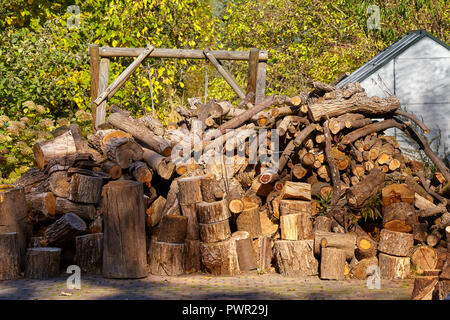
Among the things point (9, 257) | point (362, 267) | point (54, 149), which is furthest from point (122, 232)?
point (362, 267)

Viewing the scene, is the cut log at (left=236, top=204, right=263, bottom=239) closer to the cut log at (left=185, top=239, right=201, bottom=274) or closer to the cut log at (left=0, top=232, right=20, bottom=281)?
the cut log at (left=185, top=239, right=201, bottom=274)

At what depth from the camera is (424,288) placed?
608 centimetres

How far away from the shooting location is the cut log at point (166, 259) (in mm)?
7535

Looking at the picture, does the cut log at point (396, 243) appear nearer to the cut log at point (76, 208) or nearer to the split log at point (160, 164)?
the split log at point (160, 164)

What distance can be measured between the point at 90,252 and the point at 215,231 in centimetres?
162

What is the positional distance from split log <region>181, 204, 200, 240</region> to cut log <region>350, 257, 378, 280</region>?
2.06m

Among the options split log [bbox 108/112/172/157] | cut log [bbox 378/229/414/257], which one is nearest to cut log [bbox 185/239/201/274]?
split log [bbox 108/112/172/157]

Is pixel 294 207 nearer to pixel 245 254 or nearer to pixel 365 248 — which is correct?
pixel 245 254

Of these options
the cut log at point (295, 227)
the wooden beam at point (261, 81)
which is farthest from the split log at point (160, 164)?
the wooden beam at point (261, 81)

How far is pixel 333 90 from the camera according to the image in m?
9.41

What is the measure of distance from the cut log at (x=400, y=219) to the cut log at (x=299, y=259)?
Result: 3.46 feet
